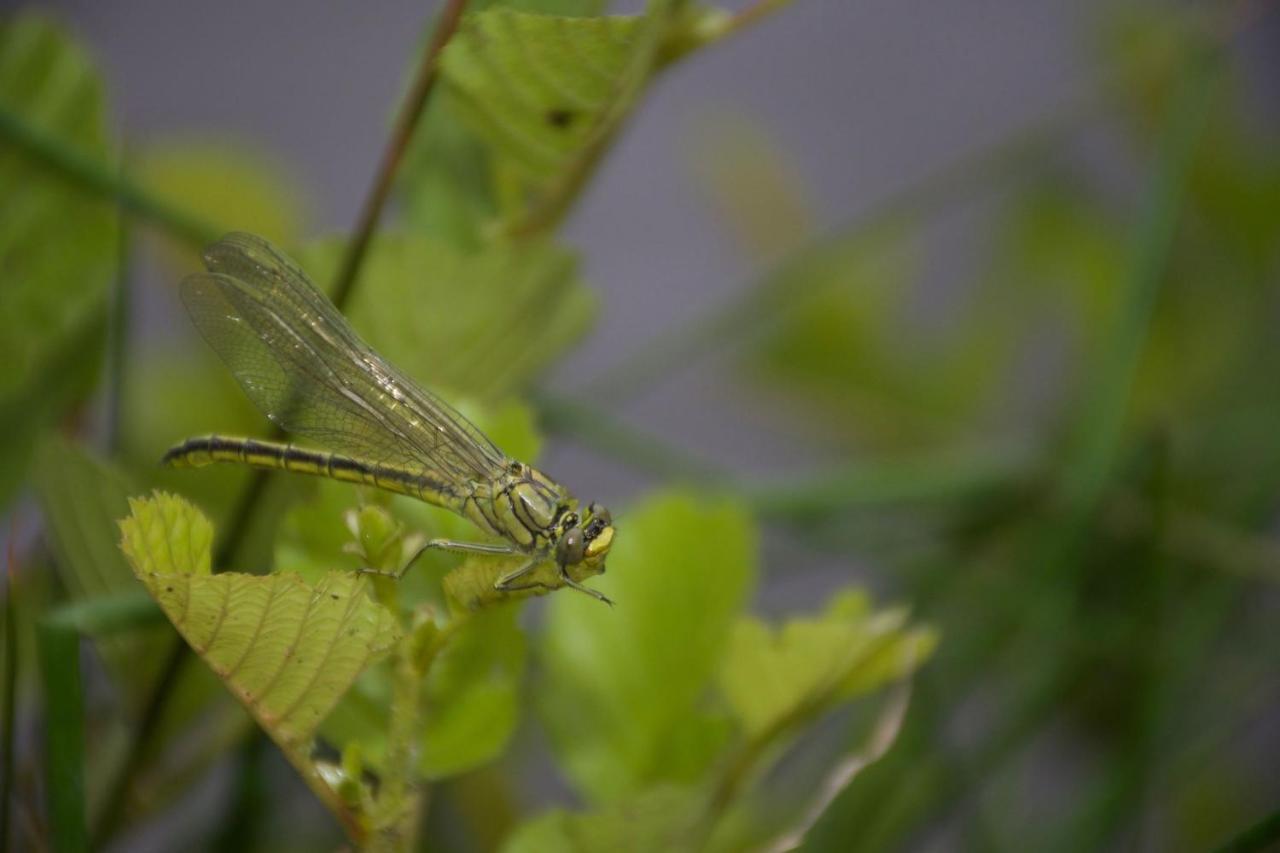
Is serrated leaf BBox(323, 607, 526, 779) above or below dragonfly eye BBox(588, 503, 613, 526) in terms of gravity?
below

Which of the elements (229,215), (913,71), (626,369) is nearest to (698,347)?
(626,369)

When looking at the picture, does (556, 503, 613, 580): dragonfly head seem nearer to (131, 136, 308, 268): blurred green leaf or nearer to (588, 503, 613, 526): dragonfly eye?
(588, 503, 613, 526): dragonfly eye

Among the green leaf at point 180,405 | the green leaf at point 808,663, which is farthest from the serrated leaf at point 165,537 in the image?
the green leaf at point 180,405

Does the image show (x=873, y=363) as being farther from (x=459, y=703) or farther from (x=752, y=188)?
(x=459, y=703)

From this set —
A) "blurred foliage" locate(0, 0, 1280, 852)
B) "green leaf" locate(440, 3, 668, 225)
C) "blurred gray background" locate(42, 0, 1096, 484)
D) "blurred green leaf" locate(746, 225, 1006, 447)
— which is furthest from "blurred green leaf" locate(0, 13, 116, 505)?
"blurred gray background" locate(42, 0, 1096, 484)

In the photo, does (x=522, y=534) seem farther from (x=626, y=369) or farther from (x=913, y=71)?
(x=913, y=71)
